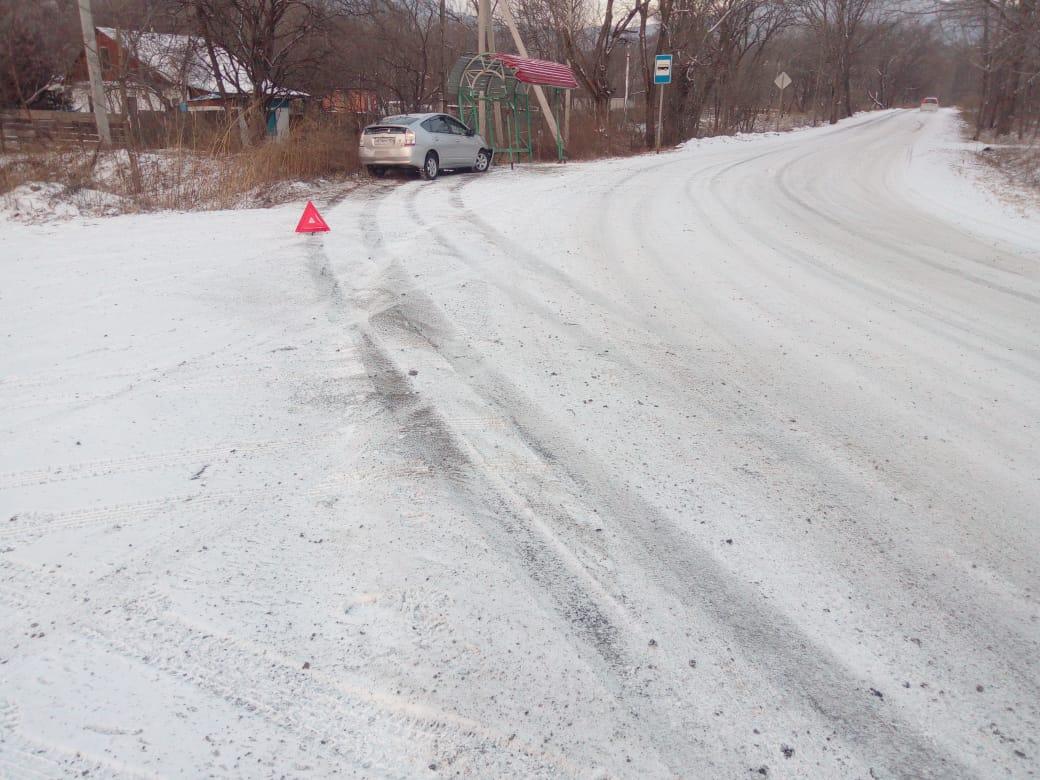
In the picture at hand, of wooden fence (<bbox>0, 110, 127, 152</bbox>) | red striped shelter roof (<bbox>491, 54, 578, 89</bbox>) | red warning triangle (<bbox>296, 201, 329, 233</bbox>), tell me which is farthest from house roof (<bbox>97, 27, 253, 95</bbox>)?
red warning triangle (<bbox>296, 201, 329, 233</bbox>)

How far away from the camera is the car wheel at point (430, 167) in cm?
1628

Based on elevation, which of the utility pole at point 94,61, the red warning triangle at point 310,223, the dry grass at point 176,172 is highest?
the utility pole at point 94,61

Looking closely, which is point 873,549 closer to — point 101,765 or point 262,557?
point 262,557

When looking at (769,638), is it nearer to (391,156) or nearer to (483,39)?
(391,156)

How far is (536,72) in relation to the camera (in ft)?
66.1

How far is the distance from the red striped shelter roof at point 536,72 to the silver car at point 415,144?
309 cm

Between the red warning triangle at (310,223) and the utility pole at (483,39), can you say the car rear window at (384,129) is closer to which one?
the utility pole at (483,39)

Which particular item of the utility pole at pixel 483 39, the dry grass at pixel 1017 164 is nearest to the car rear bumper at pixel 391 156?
the utility pole at pixel 483 39

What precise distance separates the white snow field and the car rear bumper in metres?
9.88

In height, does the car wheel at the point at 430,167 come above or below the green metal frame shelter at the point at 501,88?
below

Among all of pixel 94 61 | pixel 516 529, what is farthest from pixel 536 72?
pixel 516 529

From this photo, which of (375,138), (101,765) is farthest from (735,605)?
(375,138)

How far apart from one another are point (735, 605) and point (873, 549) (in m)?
0.80

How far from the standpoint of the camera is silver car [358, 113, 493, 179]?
15.8 m
